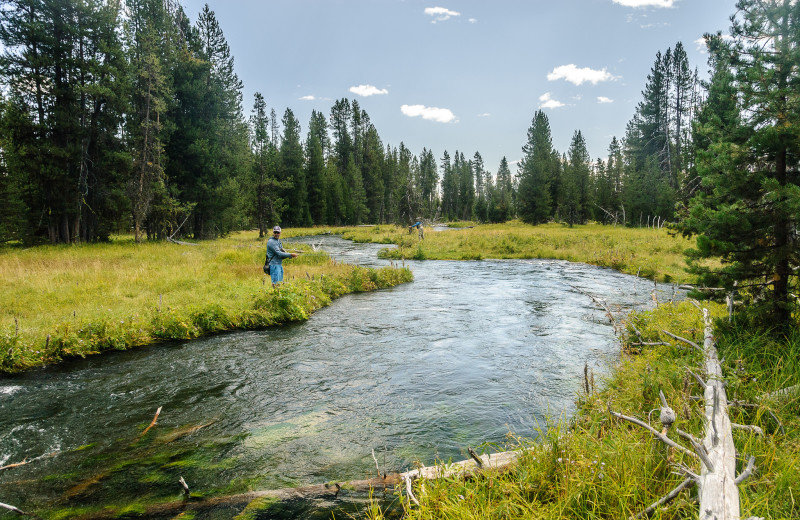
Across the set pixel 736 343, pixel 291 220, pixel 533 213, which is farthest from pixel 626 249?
pixel 291 220

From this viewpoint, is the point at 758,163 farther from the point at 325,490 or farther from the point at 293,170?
the point at 293,170

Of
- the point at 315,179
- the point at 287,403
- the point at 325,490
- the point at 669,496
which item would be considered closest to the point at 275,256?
the point at 287,403

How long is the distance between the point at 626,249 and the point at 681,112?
43.4m

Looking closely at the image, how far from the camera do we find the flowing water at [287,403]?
16.2 ft

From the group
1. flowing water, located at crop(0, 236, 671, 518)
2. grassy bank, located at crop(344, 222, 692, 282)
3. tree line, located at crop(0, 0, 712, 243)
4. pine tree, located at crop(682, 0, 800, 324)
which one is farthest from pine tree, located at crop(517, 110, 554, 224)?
pine tree, located at crop(682, 0, 800, 324)

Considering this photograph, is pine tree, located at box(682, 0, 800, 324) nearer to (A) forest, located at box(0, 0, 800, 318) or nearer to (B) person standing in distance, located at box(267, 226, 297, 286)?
(A) forest, located at box(0, 0, 800, 318)

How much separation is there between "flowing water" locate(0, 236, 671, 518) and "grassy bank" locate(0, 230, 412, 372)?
2.08ft

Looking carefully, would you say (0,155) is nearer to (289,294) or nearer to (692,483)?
(289,294)

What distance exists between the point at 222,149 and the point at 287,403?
3867 cm

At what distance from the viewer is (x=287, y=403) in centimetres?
699

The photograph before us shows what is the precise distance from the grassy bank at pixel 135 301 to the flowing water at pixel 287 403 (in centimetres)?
63

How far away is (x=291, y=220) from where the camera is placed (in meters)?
68.8

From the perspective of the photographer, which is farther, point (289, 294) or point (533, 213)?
point (533, 213)

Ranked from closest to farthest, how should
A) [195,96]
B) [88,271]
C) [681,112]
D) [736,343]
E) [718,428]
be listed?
1. [718,428]
2. [736,343]
3. [88,271]
4. [195,96]
5. [681,112]
